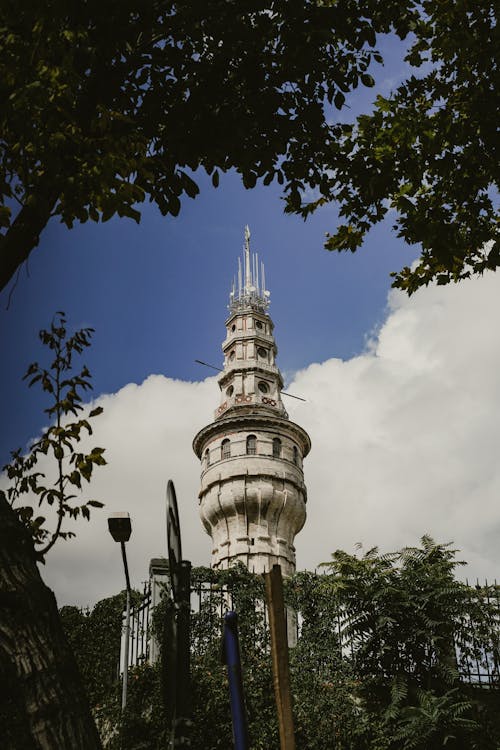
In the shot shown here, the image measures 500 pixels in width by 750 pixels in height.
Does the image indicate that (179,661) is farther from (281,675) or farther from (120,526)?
(120,526)

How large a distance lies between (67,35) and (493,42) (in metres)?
3.91

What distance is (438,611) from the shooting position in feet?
47.3

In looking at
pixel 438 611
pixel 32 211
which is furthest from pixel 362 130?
pixel 438 611

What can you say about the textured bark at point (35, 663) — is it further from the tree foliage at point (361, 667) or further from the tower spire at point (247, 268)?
the tower spire at point (247, 268)

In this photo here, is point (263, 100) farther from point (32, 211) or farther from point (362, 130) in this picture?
point (32, 211)

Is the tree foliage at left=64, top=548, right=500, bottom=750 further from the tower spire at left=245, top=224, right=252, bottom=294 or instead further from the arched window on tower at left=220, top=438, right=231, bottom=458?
the tower spire at left=245, top=224, right=252, bottom=294

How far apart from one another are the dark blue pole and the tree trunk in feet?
9.09

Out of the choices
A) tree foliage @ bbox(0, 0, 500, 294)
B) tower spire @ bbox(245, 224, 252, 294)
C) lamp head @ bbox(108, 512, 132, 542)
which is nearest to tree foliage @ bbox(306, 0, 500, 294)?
tree foliage @ bbox(0, 0, 500, 294)

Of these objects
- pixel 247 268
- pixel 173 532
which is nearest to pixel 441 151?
pixel 173 532

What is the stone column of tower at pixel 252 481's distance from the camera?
35312 millimetres

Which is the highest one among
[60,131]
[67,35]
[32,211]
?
[67,35]

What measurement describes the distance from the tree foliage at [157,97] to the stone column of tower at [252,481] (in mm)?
29406

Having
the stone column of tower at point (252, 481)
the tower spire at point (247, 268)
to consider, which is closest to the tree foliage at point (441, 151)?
the stone column of tower at point (252, 481)

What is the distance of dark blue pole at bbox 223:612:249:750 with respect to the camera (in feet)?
13.2
